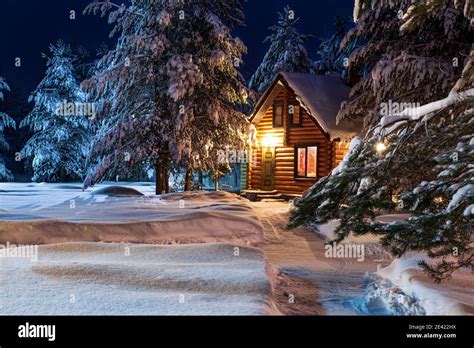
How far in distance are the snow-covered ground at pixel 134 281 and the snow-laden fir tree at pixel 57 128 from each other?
3248 centimetres

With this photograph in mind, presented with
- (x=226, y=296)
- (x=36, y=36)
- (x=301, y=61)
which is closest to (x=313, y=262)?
(x=226, y=296)

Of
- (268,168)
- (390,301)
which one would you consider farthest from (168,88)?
(390,301)

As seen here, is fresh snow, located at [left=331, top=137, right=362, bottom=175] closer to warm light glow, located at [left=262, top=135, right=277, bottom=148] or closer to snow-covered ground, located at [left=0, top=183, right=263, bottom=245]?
snow-covered ground, located at [left=0, top=183, right=263, bottom=245]

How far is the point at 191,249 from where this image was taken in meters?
9.44

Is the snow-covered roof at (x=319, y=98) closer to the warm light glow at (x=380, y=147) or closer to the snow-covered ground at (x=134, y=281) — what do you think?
the snow-covered ground at (x=134, y=281)

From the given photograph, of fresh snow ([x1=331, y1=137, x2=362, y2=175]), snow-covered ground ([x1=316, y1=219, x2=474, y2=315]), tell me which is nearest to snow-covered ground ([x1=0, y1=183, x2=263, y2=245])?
snow-covered ground ([x1=316, y1=219, x2=474, y2=315])

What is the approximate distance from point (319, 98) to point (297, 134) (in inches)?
92.8

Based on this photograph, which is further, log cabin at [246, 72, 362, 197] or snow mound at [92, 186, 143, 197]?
snow mound at [92, 186, 143, 197]

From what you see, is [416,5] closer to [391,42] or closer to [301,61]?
[391,42]

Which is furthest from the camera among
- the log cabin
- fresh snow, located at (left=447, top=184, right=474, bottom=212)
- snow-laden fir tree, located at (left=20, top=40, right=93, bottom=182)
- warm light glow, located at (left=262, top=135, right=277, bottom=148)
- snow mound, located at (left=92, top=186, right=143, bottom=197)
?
snow-laden fir tree, located at (left=20, top=40, right=93, bottom=182)

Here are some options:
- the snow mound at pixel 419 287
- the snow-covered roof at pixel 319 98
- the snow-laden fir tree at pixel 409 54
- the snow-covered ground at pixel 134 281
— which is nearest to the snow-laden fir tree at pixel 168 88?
the snow-covered roof at pixel 319 98

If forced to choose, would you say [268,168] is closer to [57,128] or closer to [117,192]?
[117,192]

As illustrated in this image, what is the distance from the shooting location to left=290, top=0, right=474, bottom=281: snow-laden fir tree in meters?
5.29
